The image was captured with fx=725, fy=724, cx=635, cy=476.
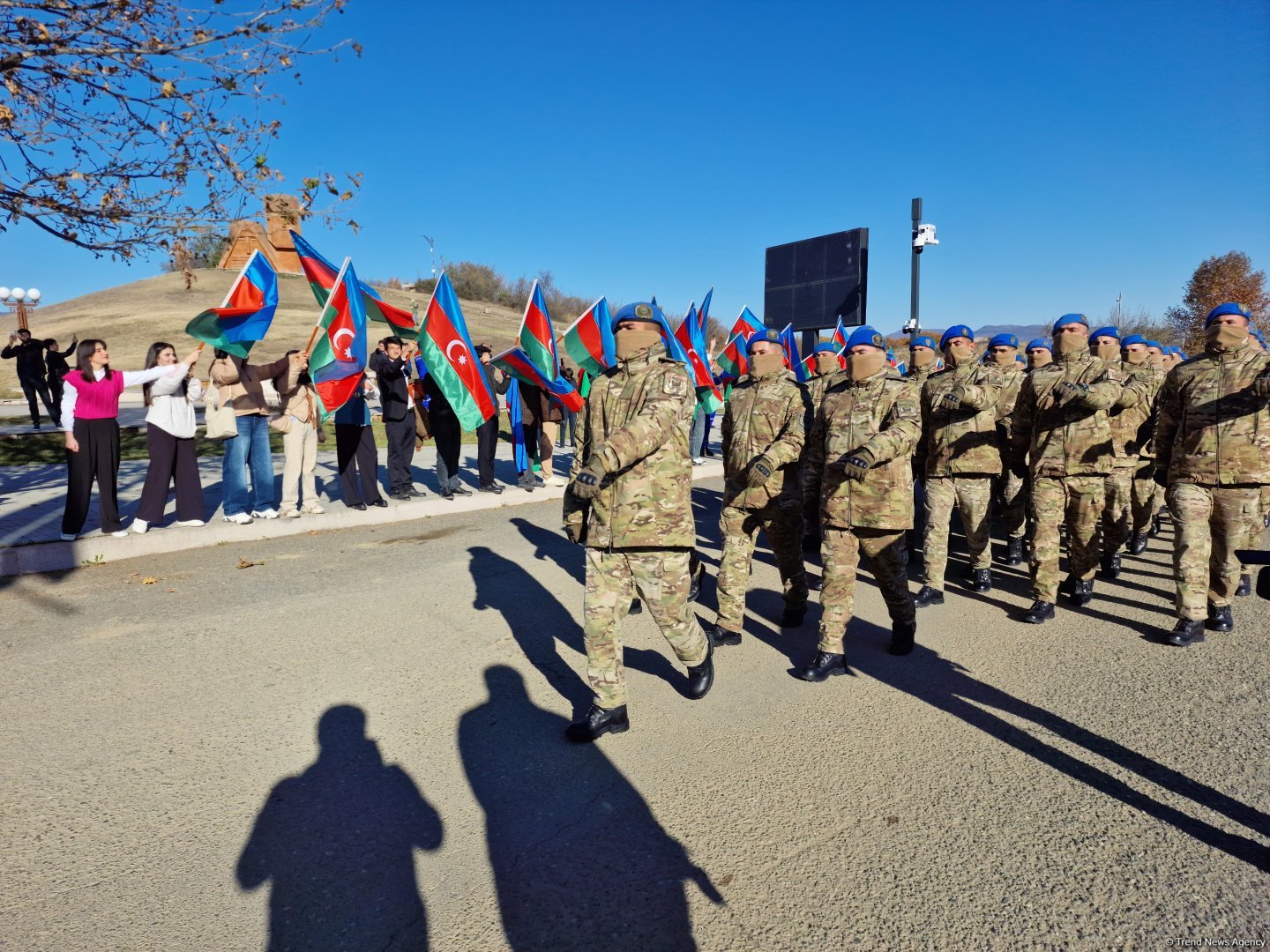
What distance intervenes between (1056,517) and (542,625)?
152 inches

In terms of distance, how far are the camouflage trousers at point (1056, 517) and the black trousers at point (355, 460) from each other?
686 centimetres

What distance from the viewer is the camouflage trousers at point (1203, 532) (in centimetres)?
477

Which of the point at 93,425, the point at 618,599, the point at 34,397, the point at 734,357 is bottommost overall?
the point at 618,599

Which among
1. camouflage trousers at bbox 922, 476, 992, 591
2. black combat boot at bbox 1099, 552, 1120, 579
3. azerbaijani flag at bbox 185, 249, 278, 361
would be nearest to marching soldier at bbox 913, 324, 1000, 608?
camouflage trousers at bbox 922, 476, 992, 591

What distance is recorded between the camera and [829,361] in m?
6.97

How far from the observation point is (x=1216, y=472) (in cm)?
482

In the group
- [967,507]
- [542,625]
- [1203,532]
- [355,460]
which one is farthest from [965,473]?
[355,460]

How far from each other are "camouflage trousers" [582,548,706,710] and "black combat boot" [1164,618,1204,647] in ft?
11.4

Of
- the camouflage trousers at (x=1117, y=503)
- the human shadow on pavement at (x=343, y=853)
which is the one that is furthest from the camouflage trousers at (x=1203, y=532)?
the human shadow on pavement at (x=343, y=853)

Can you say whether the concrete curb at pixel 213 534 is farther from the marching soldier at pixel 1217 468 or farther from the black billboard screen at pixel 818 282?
the black billboard screen at pixel 818 282

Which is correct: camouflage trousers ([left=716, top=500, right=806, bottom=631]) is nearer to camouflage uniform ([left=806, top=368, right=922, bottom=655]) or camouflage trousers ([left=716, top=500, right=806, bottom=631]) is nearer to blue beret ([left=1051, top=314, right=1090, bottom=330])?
camouflage uniform ([left=806, top=368, right=922, bottom=655])

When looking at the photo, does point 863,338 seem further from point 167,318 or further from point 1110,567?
point 167,318

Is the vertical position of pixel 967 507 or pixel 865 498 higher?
pixel 865 498

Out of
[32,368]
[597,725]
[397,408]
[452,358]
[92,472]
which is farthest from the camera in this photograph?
[32,368]
